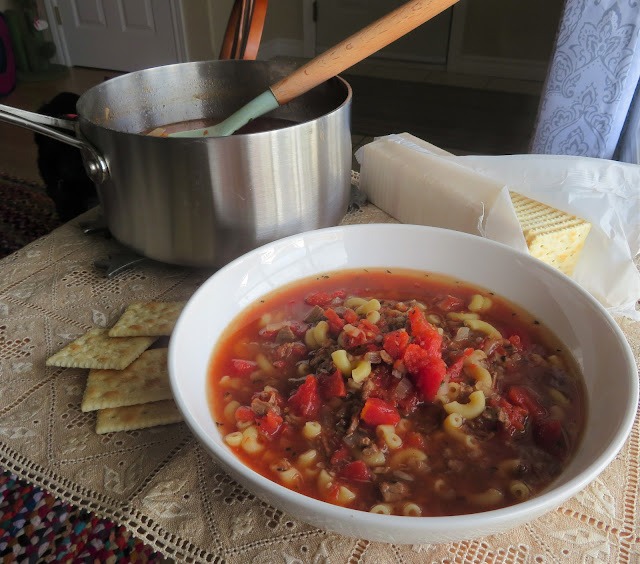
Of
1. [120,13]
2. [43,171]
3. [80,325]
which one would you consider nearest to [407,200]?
[80,325]

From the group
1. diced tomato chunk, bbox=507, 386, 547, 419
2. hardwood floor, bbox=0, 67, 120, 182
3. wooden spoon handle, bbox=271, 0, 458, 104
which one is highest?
wooden spoon handle, bbox=271, 0, 458, 104

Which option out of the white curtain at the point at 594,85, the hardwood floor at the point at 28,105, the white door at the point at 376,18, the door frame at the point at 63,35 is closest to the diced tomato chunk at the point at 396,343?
the white curtain at the point at 594,85

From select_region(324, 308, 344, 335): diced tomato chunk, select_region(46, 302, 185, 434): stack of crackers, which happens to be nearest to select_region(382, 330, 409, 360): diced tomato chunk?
select_region(324, 308, 344, 335): diced tomato chunk

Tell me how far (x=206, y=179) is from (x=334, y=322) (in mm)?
414

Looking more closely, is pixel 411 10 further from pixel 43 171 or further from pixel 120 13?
pixel 120 13

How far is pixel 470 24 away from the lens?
5812mm

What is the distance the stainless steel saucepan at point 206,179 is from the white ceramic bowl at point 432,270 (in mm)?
150

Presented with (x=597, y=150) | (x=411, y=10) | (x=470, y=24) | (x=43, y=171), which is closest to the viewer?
(x=411, y=10)

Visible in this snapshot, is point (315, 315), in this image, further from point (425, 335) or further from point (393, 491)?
point (393, 491)

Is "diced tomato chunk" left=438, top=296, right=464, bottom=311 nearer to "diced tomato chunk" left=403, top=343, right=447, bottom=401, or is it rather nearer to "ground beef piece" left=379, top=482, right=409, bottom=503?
"diced tomato chunk" left=403, top=343, right=447, bottom=401

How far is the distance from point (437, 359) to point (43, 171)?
1.72m

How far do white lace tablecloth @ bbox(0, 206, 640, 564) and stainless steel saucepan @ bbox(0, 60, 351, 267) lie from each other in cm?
30

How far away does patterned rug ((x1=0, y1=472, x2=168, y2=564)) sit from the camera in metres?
0.88

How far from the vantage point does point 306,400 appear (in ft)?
3.09
